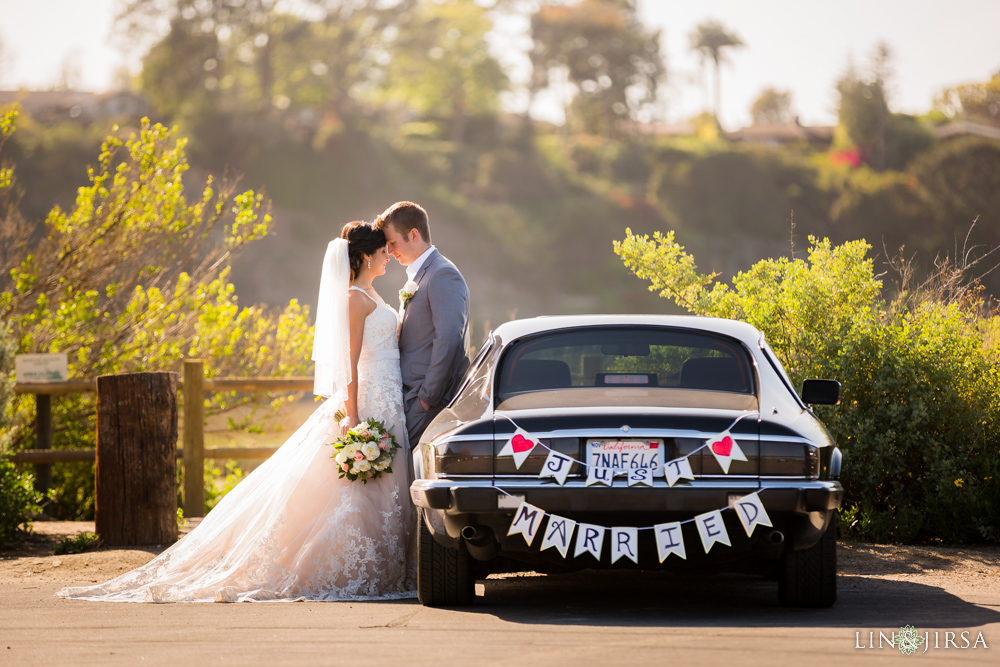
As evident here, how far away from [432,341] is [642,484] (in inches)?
98.8

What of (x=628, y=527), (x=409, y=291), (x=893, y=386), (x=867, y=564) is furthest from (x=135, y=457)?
(x=893, y=386)

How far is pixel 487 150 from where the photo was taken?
216 feet

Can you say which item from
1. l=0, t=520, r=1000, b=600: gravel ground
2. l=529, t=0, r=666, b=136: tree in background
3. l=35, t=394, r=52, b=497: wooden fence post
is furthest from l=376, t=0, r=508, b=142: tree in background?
l=0, t=520, r=1000, b=600: gravel ground

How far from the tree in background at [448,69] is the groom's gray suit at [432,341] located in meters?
60.6

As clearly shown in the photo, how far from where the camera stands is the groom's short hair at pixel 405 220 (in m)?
6.99

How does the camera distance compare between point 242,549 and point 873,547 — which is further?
point 873,547

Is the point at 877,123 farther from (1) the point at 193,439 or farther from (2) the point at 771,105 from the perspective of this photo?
(1) the point at 193,439

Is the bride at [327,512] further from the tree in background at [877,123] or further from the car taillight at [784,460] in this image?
the tree in background at [877,123]

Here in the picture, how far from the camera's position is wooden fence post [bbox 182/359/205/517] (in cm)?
998

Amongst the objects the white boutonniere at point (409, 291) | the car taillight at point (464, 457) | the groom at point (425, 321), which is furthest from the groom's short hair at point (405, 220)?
the car taillight at point (464, 457)

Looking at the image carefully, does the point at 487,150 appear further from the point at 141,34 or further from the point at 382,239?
the point at 382,239

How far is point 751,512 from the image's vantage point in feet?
15.6

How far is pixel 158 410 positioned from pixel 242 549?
2.00 meters

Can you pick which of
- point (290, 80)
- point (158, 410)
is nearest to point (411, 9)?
point (290, 80)
